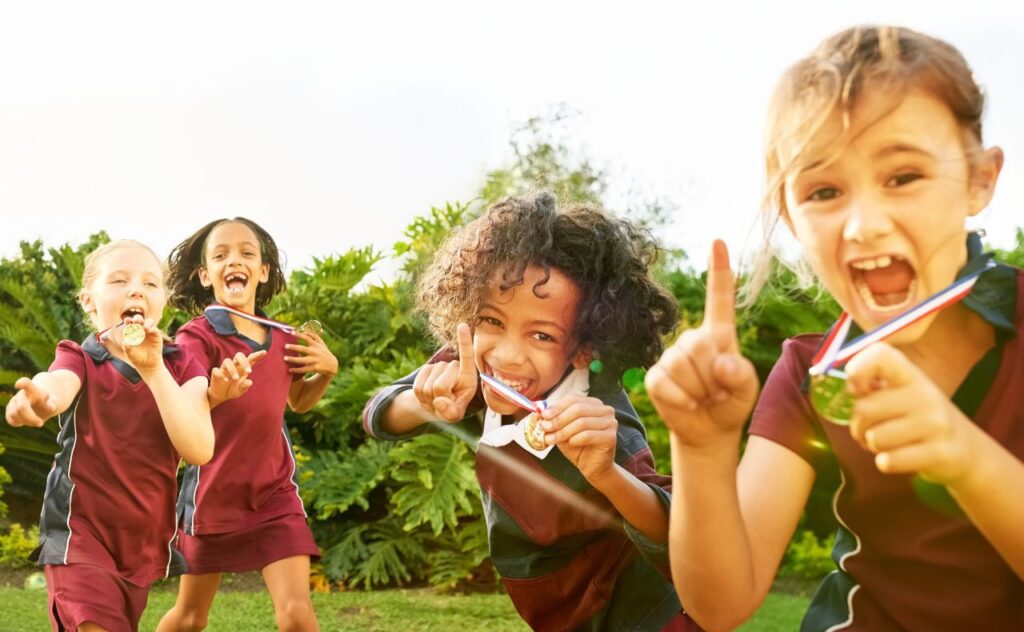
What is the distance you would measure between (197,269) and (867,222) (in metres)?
4.37

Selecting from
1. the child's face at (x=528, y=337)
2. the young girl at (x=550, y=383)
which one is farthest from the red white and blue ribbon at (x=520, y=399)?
the child's face at (x=528, y=337)

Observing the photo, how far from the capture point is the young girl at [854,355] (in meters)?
1.54

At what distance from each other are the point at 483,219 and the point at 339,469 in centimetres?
419

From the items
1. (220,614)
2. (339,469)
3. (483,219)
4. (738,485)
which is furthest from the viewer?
(339,469)

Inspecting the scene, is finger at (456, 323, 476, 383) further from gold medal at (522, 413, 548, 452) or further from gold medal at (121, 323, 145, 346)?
gold medal at (121, 323, 145, 346)

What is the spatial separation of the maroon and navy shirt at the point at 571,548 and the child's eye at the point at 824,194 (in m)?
1.01

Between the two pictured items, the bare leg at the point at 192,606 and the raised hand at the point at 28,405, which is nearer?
the raised hand at the point at 28,405

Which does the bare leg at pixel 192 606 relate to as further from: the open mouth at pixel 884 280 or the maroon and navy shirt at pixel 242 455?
the open mouth at pixel 884 280

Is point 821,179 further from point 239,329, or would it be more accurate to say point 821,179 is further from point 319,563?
point 319,563

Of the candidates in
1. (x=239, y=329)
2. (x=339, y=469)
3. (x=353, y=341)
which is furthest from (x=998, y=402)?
(x=353, y=341)

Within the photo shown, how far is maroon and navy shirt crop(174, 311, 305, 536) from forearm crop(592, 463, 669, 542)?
101 inches

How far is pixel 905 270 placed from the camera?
1.65m

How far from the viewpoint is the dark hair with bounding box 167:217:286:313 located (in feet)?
17.6

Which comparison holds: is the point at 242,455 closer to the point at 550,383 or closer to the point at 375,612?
the point at 375,612
